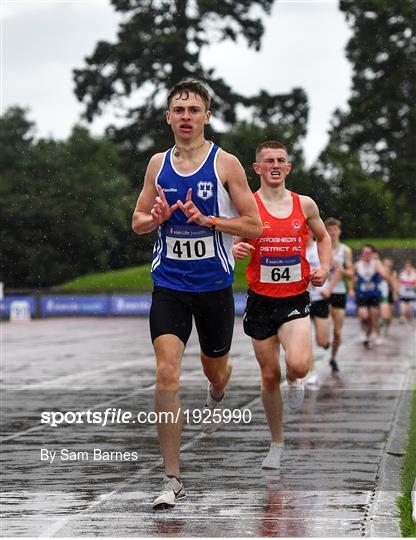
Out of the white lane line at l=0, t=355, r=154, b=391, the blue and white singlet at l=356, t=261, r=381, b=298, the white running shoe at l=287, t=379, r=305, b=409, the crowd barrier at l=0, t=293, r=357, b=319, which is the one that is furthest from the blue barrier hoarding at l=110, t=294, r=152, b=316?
the white running shoe at l=287, t=379, r=305, b=409

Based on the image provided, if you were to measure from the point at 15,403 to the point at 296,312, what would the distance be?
619 centimetres

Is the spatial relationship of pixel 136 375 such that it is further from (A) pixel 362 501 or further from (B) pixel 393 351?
(A) pixel 362 501

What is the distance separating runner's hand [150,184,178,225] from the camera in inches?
306

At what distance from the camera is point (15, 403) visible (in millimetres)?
15062

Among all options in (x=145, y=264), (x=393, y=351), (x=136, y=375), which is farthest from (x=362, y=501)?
(x=145, y=264)

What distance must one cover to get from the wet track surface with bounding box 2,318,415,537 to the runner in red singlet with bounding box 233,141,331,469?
1.90ft

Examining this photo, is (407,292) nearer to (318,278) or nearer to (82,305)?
(82,305)

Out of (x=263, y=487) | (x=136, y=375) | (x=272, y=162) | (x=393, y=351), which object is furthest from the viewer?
(x=393, y=351)

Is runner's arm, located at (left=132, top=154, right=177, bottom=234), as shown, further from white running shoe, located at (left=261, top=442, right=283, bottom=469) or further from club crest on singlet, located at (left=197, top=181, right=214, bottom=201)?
white running shoe, located at (left=261, top=442, right=283, bottom=469)

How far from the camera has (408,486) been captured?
8555 mm

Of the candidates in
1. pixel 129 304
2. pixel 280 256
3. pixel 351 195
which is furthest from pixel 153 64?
pixel 280 256

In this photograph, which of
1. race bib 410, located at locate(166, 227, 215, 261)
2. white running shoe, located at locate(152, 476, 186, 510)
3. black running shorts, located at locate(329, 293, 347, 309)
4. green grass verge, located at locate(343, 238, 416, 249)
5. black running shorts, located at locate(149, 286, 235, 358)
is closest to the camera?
white running shoe, located at locate(152, 476, 186, 510)

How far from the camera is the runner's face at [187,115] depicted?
26.0 ft

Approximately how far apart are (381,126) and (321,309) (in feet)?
135
